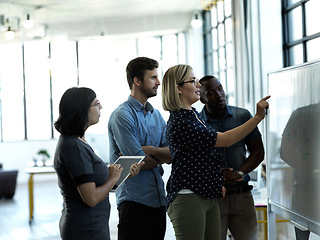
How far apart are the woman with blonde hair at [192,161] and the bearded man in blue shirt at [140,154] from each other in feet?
0.99

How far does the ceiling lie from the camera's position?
6.45m

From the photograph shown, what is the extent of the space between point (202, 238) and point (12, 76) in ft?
17.6

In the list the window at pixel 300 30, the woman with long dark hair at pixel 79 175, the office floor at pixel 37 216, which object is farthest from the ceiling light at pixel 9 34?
the woman with long dark hair at pixel 79 175

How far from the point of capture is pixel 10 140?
679 centimetres

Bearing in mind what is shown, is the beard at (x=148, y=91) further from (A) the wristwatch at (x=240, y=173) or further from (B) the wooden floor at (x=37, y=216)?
(B) the wooden floor at (x=37, y=216)

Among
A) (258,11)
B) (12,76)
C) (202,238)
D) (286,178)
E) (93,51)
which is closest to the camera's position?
(202,238)

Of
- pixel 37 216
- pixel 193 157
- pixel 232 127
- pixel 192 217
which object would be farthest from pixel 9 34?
pixel 192 217

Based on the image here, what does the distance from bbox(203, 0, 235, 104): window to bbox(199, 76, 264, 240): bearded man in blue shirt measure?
136 inches

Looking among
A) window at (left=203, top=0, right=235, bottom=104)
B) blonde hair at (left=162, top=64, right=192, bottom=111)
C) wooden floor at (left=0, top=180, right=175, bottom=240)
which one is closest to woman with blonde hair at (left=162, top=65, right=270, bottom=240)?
blonde hair at (left=162, top=64, right=192, bottom=111)

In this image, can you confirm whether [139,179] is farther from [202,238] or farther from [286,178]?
[286,178]

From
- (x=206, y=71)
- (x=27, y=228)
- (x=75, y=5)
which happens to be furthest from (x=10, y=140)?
(x=206, y=71)

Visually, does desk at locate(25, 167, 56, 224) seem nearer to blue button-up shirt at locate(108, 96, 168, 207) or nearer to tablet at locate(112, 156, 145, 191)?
blue button-up shirt at locate(108, 96, 168, 207)

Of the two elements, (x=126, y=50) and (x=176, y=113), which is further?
(x=126, y=50)

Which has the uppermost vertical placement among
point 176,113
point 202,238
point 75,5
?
point 75,5
